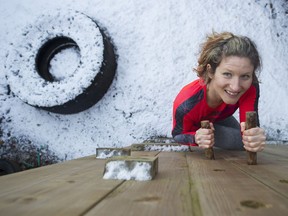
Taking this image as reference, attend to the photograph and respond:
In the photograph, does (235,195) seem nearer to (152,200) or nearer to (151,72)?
(152,200)

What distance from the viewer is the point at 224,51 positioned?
1503 millimetres

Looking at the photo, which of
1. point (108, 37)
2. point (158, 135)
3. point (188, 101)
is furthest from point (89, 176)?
point (108, 37)

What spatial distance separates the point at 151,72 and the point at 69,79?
2.78 feet

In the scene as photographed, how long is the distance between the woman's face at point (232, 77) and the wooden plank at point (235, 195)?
663mm

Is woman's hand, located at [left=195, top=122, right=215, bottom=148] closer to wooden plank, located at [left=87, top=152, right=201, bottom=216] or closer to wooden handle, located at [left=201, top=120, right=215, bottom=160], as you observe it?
wooden handle, located at [left=201, top=120, right=215, bottom=160]

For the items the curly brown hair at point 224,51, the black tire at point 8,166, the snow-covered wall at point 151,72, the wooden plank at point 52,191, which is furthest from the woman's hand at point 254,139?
the black tire at point 8,166

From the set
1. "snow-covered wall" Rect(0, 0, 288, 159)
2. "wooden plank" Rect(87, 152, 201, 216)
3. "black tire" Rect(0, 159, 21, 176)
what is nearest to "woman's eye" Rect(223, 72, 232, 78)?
"wooden plank" Rect(87, 152, 201, 216)

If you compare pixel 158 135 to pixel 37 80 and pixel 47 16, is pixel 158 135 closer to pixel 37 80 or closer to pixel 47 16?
pixel 37 80

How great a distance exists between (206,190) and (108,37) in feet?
8.74

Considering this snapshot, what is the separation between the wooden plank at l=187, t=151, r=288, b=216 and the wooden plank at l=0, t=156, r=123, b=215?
0.75ft

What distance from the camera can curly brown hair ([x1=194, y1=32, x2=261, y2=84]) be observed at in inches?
57.6

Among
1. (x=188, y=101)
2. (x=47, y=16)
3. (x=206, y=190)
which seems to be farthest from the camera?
(x=47, y=16)

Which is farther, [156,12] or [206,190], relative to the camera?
[156,12]

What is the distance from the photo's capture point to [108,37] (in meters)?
3.12
